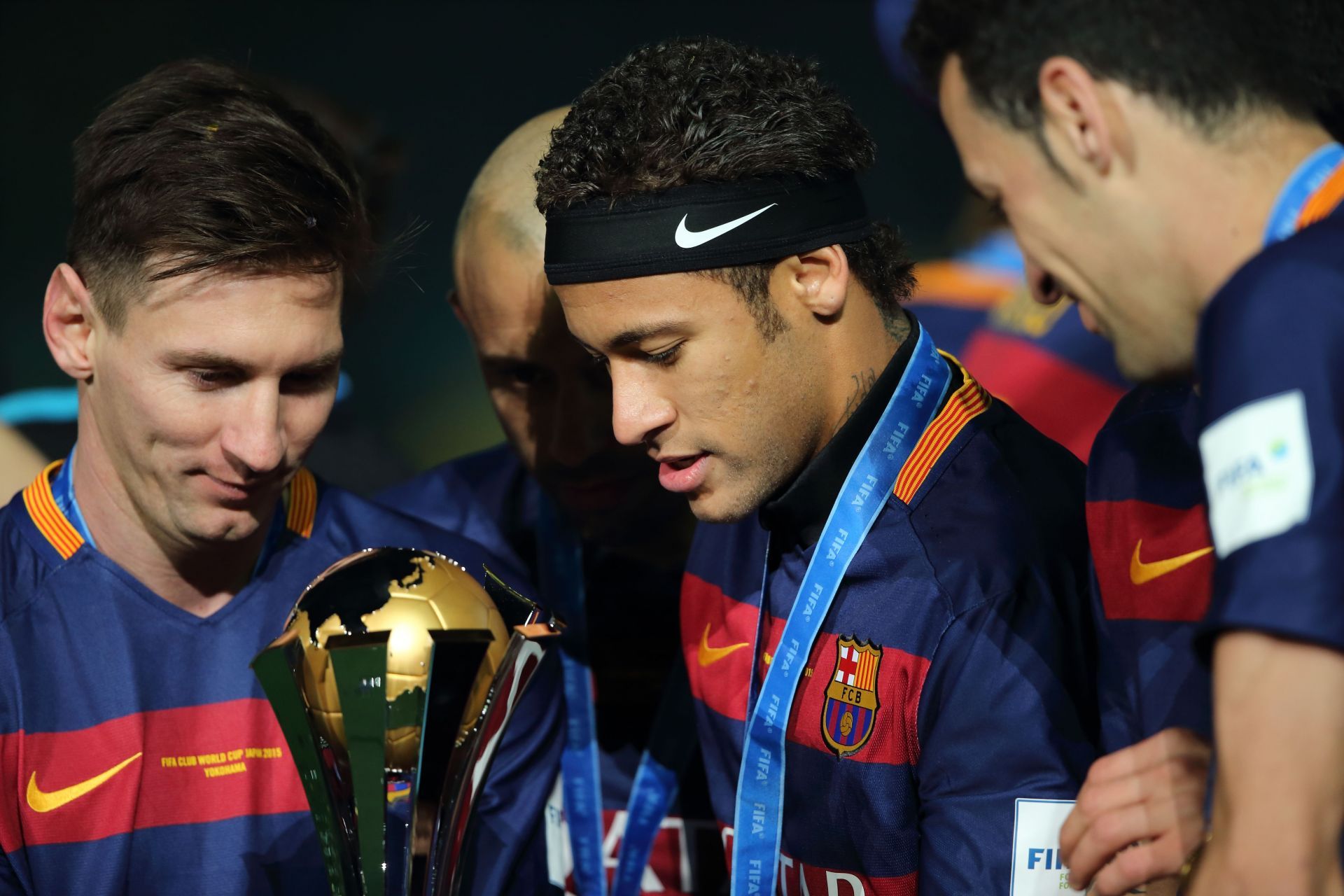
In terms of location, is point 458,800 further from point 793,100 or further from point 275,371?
point 793,100

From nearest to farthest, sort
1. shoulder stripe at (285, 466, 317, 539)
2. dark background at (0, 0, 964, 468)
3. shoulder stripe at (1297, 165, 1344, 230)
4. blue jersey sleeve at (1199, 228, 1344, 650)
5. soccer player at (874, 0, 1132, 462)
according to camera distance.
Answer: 1. blue jersey sleeve at (1199, 228, 1344, 650)
2. shoulder stripe at (1297, 165, 1344, 230)
3. shoulder stripe at (285, 466, 317, 539)
4. soccer player at (874, 0, 1132, 462)
5. dark background at (0, 0, 964, 468)

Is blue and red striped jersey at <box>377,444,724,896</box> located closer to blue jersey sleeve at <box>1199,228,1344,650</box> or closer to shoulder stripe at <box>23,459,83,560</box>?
shoulder stripe at <box>23,459,83,560</box>

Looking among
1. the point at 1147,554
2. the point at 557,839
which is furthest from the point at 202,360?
the point at 1147,554

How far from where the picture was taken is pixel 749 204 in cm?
151

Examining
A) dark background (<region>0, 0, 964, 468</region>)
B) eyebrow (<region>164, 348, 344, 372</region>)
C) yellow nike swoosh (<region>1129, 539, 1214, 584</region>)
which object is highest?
dark background (<region>0, 0, 964, 468</region>)

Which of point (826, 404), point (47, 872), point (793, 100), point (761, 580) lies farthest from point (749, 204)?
point (47, 872)

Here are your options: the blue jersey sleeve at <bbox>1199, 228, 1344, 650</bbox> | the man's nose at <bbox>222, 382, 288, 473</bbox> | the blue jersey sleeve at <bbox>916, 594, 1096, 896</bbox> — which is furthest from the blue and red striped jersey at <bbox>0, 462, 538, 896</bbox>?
the blue jersey sleeve at <bbox>1199, 228, 1344, 650</bbox>

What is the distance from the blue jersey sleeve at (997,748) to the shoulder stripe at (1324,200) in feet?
2.04

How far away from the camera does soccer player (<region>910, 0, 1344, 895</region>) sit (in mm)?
778

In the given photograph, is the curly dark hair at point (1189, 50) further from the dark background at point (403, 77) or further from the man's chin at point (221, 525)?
the dark background at point (403, 77)

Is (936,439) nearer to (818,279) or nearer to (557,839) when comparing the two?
(818,279)

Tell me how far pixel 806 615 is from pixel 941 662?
172 millimetres

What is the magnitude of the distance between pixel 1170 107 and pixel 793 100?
0.71 meters

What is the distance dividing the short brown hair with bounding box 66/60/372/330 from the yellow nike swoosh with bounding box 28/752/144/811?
0.57m
